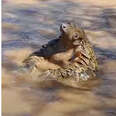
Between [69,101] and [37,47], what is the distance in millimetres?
1690

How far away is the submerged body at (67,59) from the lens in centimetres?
418

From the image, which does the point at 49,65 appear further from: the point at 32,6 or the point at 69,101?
the point at 32,6

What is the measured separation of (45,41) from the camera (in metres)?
5.52

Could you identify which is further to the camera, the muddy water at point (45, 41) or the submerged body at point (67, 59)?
the submerged body at point (67, 59)

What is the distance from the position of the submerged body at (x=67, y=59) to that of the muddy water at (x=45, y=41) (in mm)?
145

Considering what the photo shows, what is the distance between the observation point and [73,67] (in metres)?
4.23

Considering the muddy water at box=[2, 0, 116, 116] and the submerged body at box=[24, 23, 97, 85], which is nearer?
the muddy water at box=[2, 0, 116, 116]

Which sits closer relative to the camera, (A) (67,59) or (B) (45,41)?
(A) (67,59)

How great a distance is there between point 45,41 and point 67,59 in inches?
45.2

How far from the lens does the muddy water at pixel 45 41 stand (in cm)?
356

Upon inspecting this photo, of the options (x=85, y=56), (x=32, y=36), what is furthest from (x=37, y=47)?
(x=85, y=56)

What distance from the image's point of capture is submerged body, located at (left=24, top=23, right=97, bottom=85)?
13.7 feet

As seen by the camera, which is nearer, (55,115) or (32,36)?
(55,115)

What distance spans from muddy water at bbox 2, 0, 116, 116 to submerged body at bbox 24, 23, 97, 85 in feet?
0.48
